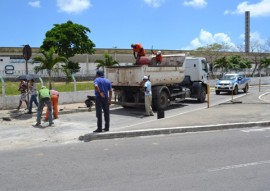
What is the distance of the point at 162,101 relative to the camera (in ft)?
59.1

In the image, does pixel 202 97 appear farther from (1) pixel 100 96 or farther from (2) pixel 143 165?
(2) pixel 143 165

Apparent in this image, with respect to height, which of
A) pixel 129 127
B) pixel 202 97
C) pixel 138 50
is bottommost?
pixel 129 127

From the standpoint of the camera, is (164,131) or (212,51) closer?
(164,131)

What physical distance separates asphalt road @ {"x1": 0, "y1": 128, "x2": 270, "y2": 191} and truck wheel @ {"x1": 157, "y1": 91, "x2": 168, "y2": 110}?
7.05 metres

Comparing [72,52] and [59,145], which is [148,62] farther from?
[72,52]

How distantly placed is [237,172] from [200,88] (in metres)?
15.6

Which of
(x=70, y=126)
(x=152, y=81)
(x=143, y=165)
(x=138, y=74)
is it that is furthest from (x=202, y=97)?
(x=143, y=165)

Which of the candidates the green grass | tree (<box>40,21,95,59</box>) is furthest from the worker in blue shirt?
tree (<box>40,21,95,59</box>)

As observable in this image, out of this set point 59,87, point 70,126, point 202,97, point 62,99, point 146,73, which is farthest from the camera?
point 202,97

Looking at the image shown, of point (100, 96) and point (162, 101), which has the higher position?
point (100, 96)

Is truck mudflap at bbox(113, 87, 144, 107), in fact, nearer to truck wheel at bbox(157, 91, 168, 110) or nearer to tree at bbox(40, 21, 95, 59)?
truck wheel at bbox(157, 91, 168, 110)

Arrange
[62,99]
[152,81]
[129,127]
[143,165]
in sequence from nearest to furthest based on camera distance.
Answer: [143,165] < [129,127] < [152,81] < [62,99]

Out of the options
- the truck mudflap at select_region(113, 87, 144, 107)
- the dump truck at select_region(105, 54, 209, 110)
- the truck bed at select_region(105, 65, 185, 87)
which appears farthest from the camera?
the truck mudflap at select_region(113, 87, 144, 107)

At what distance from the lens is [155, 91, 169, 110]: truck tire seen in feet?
57.6
